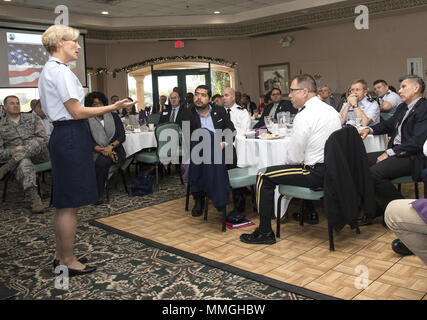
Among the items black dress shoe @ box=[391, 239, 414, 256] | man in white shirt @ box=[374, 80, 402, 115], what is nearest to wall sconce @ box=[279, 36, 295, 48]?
man in white shirt @ box=[374, 80, 402, 115]

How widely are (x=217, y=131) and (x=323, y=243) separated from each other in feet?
5.79

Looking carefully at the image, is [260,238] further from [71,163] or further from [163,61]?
[163,61]

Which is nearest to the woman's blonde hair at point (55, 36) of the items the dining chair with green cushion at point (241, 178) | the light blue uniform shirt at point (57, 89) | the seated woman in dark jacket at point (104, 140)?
the light blue uniform shirt at point (57, 89)

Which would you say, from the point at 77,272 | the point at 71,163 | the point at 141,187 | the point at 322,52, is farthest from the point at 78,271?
the point at 322,52

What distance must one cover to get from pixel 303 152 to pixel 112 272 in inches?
66.9

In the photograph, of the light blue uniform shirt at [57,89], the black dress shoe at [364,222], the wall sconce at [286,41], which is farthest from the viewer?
the wall sconce at [286,41]

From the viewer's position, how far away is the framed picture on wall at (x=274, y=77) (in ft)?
38.3

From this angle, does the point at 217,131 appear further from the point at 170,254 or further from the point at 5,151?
the point at 5,151

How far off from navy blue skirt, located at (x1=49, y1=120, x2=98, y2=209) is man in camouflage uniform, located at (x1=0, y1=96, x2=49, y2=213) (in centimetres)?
222

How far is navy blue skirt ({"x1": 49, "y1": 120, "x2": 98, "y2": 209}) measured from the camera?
8.56 ft

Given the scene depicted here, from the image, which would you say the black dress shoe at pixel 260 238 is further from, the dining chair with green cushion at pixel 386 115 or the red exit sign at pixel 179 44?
the red exit sign at pixel 179 44

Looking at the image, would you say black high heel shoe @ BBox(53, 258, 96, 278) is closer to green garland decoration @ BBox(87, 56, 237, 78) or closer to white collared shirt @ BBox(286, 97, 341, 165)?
white collared shirt @ BBox(286, 97, 341, 165)

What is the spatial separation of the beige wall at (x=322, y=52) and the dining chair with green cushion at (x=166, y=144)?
657 centimetres
